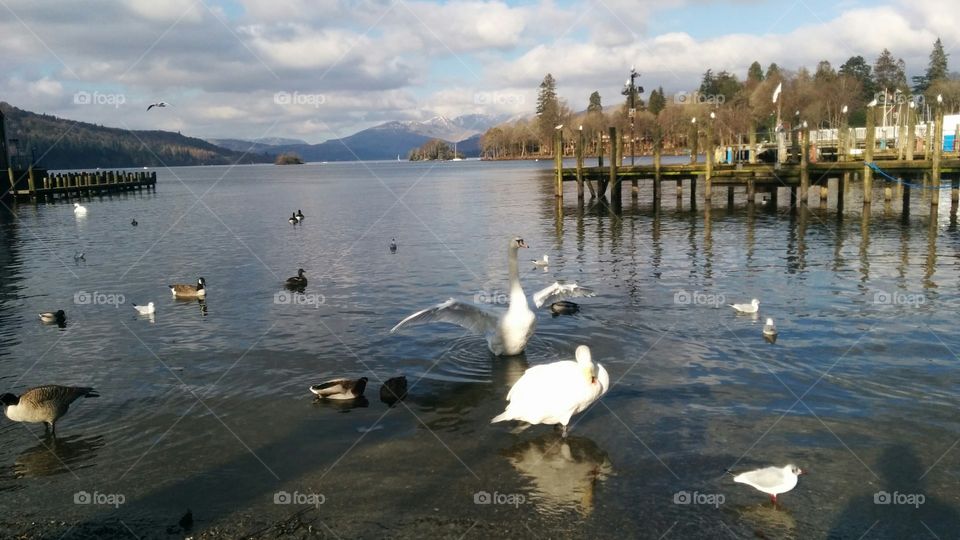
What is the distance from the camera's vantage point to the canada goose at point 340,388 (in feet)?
40.1

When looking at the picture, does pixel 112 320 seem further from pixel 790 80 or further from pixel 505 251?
pixel 790 80

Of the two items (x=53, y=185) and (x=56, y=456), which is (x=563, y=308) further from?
(x=53, y=185)

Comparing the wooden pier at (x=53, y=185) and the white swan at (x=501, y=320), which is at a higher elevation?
the wooden pier at (x=53, y=185)

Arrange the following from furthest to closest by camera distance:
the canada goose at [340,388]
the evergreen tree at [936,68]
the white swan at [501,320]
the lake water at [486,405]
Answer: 1. the evergreen tree at [936,68]
2. the white swan at [501,320]
3. the canada goose at [340,388]
4. the lake water at [486,405]

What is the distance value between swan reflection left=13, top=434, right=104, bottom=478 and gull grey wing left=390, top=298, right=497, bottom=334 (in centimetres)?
553

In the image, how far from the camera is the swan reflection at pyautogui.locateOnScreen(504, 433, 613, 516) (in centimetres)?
874

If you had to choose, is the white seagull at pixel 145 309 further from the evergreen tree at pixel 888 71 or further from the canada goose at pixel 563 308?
the evergreen tree at pixel 888 71

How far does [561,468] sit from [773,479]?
106 inches

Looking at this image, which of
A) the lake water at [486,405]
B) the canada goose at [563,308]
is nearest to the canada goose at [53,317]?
the lake water at [486,405]

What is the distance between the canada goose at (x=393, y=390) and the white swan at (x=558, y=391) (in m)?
2.81

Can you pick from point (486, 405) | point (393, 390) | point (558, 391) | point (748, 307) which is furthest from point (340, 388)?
point (748, 307)

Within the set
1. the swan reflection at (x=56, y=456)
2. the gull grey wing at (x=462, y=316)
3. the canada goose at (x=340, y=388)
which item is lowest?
the swan reflection at (x=56, y=456)

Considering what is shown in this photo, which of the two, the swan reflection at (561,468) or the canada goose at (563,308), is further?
the canada goose at (563,308)

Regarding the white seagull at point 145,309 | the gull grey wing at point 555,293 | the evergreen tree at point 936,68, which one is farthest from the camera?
the evergreen tree at point 936,68
